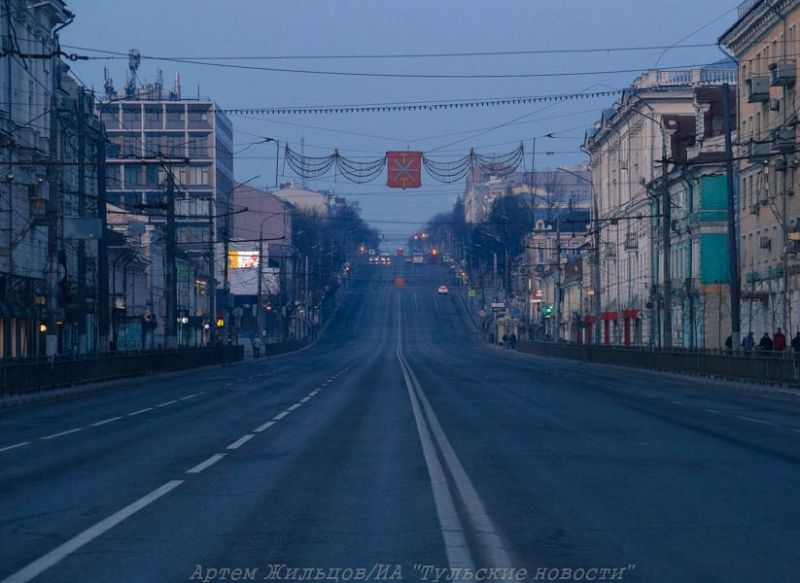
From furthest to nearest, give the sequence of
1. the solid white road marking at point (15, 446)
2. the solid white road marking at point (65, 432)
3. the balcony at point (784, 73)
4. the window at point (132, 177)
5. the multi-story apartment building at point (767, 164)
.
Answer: the window at point (132, 177), the multi-story apartment building at point (767, 164), the balcony at point (784, 73), the solid white road marking at point (65, 432), the solid white road marking at point (15, 446)

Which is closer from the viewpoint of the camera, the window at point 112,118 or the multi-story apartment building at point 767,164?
the multi-story apartment building at point 767,164

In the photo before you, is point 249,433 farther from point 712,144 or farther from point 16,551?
point 712,144

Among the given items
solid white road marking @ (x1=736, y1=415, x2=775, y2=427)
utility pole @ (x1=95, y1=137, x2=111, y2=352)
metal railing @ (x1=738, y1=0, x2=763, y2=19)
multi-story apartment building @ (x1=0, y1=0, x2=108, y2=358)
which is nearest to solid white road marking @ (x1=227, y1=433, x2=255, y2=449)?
solid white road marking @ (x1=736, y1=415, x2=775, y2=427)

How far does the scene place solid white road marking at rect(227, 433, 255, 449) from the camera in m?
19.7

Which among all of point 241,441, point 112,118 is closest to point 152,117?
point 112,118

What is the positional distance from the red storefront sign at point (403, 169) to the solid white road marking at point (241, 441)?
805 inches

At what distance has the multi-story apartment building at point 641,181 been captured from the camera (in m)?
81.9

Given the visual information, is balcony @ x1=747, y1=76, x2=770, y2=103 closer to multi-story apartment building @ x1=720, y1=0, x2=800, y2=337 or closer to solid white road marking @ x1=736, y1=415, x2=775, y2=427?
multi-story apartment building @ x1=720, y1=0, x2=800, y2=337

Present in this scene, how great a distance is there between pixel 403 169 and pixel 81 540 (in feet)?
105

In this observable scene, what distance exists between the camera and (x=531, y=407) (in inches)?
1196

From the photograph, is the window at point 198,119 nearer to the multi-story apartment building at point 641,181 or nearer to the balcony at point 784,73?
the multi-story apartment building at point 641,181

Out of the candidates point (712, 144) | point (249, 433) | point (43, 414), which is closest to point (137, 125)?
point (712, 144)

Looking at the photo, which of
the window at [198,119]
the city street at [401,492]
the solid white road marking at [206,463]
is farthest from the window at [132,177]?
the solid white road marking at [206,463]

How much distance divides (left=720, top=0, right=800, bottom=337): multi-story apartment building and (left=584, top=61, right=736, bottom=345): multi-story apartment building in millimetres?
7839
